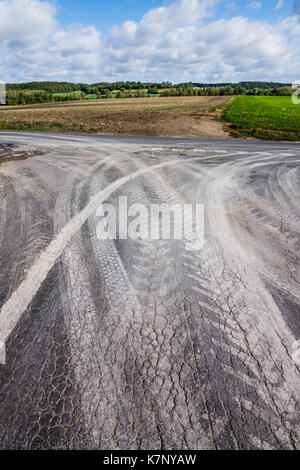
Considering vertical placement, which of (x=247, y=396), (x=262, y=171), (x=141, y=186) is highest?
(x=262, y=171)

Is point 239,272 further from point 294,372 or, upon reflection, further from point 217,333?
point 294,372

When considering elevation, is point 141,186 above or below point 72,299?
above

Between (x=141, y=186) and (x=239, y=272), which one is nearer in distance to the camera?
(x=239, y=272)

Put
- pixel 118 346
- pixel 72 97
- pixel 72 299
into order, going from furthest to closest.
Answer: pixel 72 97
pixel 72 299
pixel 118 346

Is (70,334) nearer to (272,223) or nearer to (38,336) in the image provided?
(38,336)

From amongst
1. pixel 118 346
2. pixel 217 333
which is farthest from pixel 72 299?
pixel 217 333

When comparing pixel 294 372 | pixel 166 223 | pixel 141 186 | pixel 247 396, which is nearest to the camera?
pixel 247 396
